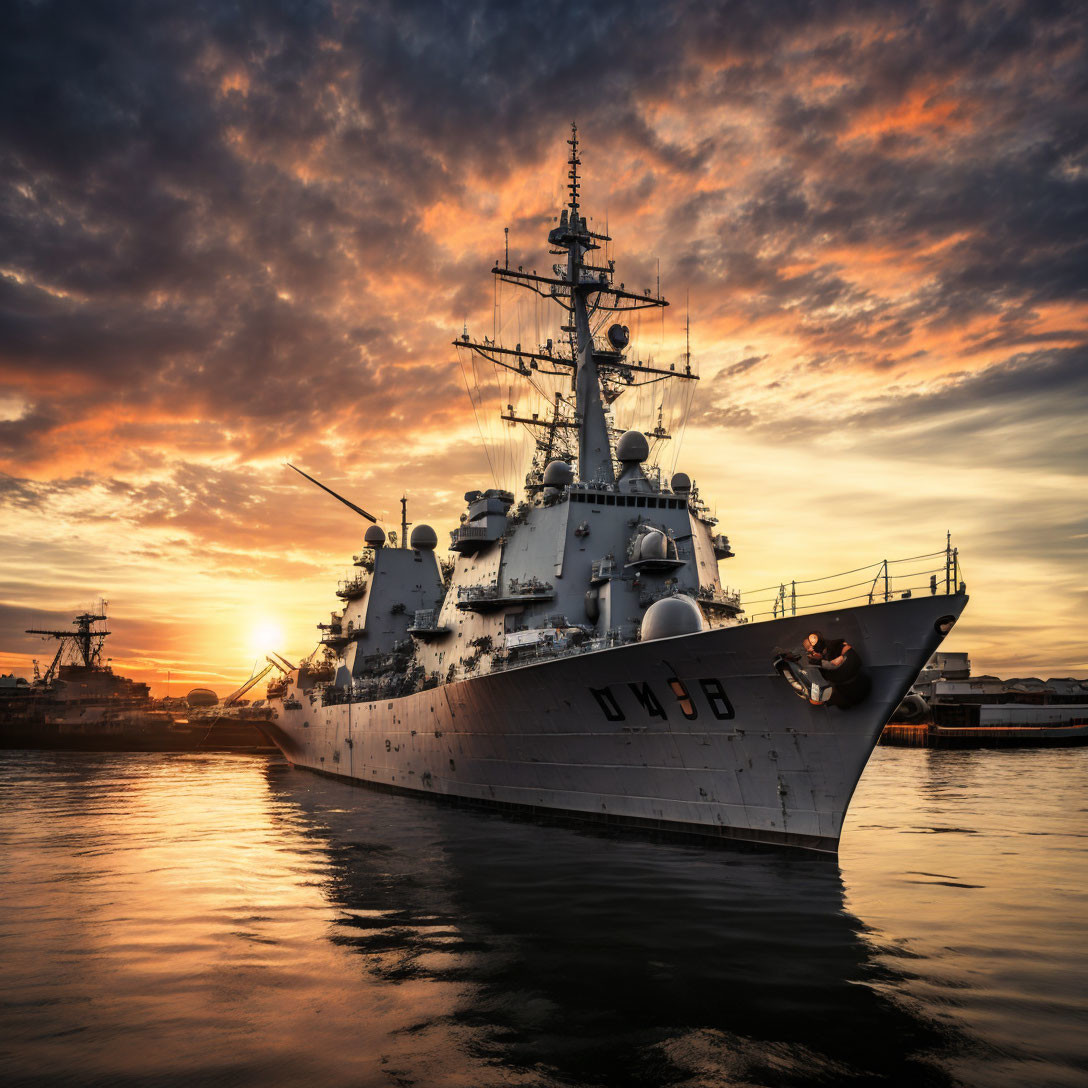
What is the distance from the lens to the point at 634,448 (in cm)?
2080

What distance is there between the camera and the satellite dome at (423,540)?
1478 inches

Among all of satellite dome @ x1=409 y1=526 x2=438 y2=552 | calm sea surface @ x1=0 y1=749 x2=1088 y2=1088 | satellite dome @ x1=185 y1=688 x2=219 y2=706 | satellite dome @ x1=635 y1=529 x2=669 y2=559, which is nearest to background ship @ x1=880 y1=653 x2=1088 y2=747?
satellite dome @ x1=635 y1=529 x2=669 y2=559

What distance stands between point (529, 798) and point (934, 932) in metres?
10.4

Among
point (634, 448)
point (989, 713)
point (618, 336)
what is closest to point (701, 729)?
point (634, 448)

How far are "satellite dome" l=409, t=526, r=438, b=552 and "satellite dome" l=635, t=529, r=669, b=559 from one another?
20738 millimetres

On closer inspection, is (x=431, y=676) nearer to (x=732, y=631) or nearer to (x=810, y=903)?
(x=732, y=631)

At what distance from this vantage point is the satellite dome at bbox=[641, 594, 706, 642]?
46.9ft

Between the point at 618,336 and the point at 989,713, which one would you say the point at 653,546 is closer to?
the point at 618,336

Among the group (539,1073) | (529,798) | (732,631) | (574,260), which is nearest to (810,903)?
(732,631)

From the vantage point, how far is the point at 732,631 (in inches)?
494

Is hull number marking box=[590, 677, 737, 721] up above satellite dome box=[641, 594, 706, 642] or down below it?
below

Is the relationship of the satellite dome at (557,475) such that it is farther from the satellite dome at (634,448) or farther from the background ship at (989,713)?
the background ship at (989,713)

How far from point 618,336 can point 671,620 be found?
1197cm

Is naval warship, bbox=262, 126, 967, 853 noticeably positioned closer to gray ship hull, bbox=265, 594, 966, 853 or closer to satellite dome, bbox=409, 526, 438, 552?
gray ship hull, bbox=265, 594, 966, 853
